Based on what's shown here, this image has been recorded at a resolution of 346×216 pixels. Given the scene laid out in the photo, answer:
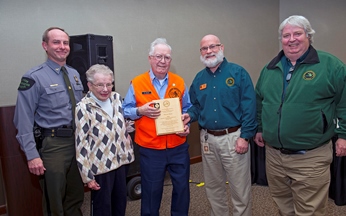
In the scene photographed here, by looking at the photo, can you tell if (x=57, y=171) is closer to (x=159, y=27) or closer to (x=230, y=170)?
(x=230, y=170)

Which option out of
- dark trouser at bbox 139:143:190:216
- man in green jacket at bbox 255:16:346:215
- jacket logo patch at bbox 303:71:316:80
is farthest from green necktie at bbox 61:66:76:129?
jacket logo patch at bbox 303:71:316:80

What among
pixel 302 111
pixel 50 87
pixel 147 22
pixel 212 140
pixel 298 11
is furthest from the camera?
pixel 298 11

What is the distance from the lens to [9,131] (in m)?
2.73

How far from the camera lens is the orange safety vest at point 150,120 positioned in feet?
7.48

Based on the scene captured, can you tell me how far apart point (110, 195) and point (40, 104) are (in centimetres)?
83

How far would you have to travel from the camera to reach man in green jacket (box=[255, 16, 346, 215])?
188cm

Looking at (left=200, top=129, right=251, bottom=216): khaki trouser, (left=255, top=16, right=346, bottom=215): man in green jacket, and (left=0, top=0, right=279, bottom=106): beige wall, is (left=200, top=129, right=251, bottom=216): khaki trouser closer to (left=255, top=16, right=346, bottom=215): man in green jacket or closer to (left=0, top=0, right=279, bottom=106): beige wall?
(left=255, top=16, right=346, bottom=215): man in green jacket

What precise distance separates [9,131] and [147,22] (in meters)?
2.25

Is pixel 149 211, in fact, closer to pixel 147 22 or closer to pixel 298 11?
pixel 147 22

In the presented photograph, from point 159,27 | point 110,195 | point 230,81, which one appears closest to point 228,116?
point 230,81

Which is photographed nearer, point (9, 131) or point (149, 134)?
point (149, 134)

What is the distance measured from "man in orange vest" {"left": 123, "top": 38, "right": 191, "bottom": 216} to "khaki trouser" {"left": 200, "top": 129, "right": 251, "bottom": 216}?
209 mm

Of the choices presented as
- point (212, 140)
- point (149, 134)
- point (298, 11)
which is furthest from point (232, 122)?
point (298, 11)

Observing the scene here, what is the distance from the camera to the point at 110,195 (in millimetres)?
2201
